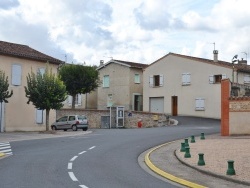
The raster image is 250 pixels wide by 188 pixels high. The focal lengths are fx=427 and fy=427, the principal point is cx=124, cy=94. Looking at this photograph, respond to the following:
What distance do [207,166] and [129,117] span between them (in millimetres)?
32494

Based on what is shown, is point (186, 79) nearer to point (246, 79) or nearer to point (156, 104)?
point (156, 104)

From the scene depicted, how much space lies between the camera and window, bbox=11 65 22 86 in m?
35.5

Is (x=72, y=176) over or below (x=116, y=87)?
below

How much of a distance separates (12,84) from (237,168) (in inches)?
1024

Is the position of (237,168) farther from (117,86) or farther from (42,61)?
(117,86)

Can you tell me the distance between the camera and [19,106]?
118 feet

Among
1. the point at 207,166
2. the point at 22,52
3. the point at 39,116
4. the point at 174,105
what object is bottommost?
the point at 207,166

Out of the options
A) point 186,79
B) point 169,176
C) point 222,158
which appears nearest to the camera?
point 169,176

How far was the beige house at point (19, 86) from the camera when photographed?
34656 mm

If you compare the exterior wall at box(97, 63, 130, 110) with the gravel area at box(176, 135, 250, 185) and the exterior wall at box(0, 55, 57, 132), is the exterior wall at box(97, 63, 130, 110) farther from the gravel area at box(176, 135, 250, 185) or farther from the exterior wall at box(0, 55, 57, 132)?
the gravel area at box(176, 135, 250, 185)

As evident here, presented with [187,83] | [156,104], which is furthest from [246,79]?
[156,104]

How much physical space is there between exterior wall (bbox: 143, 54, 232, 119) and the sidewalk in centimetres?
2829

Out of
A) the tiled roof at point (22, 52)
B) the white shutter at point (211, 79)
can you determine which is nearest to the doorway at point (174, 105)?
the white shutter at point (211, 79)

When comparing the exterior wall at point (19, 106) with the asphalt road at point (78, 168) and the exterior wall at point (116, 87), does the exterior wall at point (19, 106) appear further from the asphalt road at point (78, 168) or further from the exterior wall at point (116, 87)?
the exterior wall at point (116, 87)
